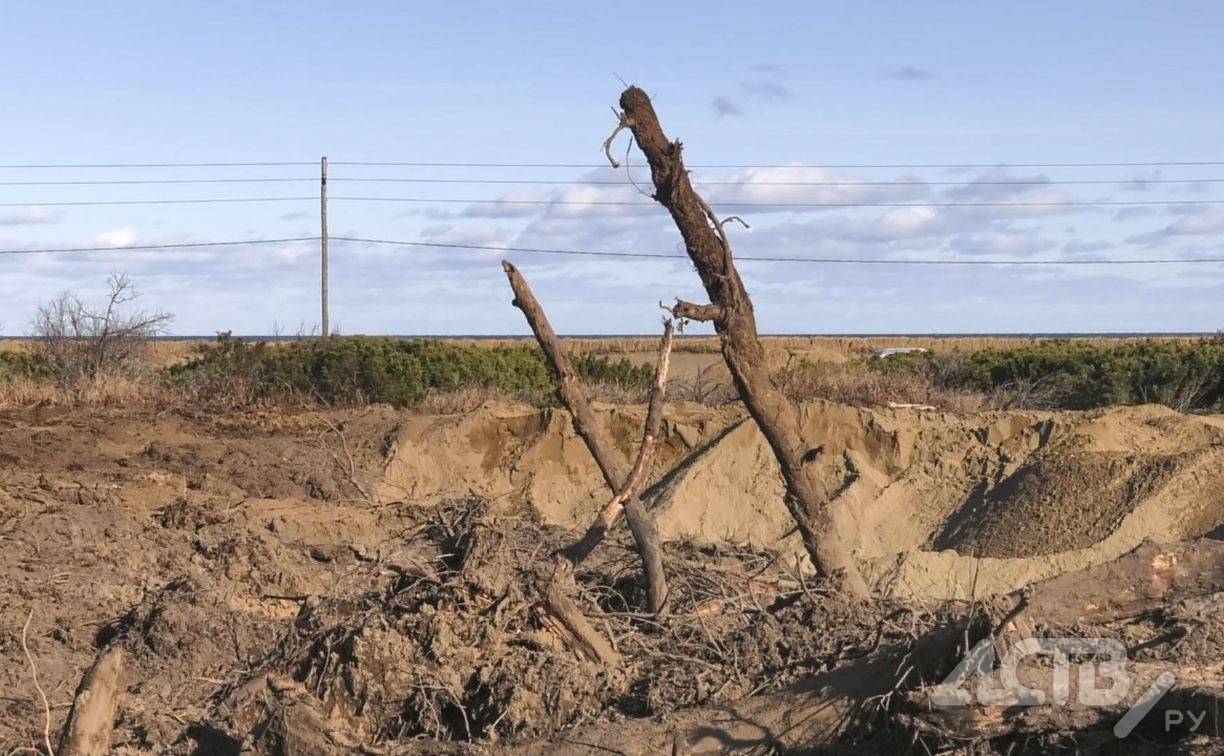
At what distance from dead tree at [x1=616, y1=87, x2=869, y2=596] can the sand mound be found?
5060mm

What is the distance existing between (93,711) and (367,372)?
51.4 ft

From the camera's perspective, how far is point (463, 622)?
6.52 metres

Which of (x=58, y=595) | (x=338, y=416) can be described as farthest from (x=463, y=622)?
(x=338, y=416)

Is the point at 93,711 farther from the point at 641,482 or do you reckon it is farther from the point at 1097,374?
the point at 1097,374

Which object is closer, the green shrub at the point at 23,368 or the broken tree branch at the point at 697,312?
the broken tree branch at the point at 697,312

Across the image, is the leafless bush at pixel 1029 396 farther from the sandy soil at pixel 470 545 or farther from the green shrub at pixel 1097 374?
the sandy soil at pixel 470 545

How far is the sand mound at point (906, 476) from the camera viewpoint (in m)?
14.1

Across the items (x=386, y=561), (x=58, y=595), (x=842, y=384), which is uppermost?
(x=842, y=384)

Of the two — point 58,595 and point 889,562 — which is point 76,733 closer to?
point 58,595

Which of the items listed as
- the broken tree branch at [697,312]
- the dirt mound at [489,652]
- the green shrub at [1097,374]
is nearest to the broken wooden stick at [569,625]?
the dirt mound at [489,652]

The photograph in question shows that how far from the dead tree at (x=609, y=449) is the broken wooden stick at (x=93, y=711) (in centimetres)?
224

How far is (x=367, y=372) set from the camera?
2128cm

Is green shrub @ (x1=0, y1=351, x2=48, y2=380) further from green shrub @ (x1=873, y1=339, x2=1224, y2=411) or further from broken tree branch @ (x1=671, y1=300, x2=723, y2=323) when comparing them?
broken tree branch @ (x1=671, y1=300, x2=723, y2=323)

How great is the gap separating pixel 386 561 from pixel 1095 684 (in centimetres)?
338
